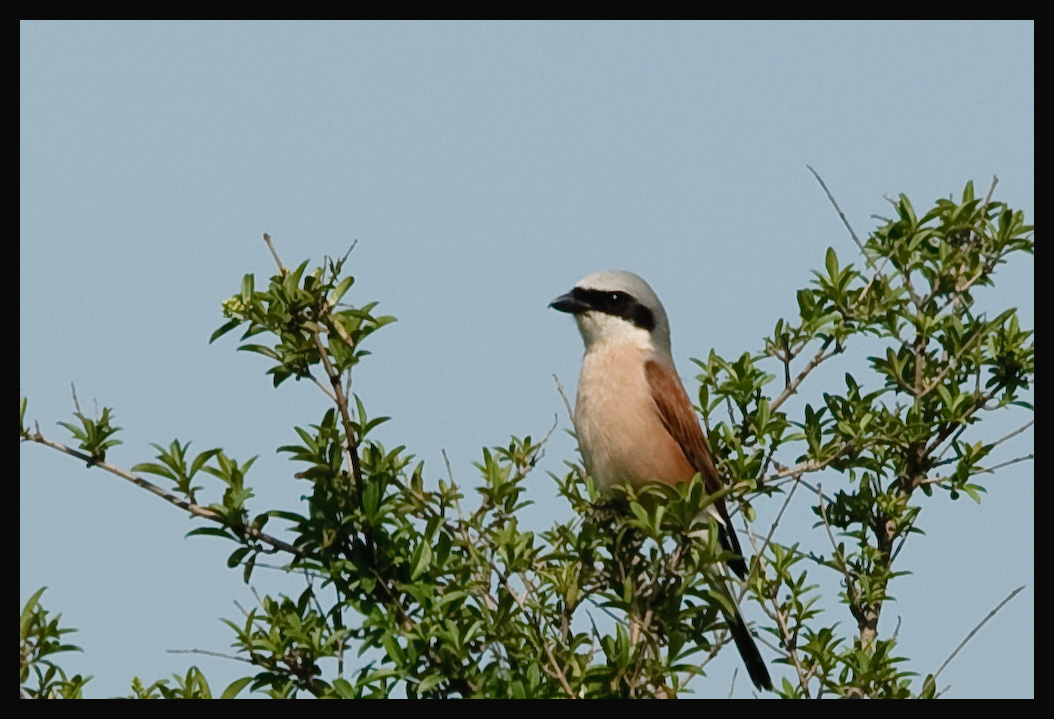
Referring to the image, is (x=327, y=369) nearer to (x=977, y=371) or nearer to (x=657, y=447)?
(x=657, y=447)

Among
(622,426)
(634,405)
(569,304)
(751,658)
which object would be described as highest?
(569,304)

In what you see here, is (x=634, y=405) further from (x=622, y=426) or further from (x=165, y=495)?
(x=165, y=495)

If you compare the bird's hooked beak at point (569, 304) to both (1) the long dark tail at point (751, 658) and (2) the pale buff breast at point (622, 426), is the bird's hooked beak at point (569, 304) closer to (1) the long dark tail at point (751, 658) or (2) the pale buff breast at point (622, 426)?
(2) the pale buff breast at point (622, 426)

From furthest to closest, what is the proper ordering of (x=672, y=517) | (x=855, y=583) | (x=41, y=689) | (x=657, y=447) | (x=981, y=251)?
1. (x=657, y=447)
2. (x=981, y=251)
3. (x=855, y=583)
4. (x=672, y=517)
5. (x=41, y=689)

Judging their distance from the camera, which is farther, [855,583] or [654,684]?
[855,583]

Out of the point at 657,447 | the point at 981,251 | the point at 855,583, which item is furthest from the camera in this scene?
the point at 657,447

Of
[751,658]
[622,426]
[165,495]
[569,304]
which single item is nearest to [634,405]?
[622,426]

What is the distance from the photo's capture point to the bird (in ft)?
16.4

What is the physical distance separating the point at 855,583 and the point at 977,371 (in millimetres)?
845

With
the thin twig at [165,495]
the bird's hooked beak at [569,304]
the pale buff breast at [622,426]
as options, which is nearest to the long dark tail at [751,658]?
the pale buff breast at [622,426]

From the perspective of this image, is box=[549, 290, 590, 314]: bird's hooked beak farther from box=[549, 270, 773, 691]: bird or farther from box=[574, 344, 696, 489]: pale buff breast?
box=[574, 344, 696, 489]: pale buff breast

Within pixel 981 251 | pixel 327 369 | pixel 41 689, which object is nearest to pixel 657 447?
pixel 981 251

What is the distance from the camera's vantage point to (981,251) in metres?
4.61

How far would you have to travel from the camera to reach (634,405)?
5.28 m
